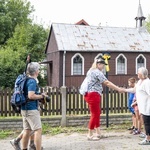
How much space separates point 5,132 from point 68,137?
181 centimetres

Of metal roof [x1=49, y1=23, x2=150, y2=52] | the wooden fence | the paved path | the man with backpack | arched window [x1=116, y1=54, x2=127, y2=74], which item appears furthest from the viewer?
arched window [x1=116, y1=54, x2=127, y2=74]

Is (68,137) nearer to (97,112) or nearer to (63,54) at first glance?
(97,112)

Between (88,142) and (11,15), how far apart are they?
117ft

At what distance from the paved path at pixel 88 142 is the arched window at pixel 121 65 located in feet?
61.9

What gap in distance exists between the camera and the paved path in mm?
6156

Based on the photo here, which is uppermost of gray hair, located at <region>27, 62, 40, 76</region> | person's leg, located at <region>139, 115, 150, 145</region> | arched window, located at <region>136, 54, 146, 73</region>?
arched window, located at <region>136, 54, 146, 73</region>

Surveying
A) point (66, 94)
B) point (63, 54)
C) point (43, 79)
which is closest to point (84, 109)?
point (66, 94)

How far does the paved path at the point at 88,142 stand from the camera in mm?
6156

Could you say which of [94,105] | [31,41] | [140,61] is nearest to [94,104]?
[94,105]

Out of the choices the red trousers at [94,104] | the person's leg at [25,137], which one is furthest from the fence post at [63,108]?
the person's leg at [25,137]

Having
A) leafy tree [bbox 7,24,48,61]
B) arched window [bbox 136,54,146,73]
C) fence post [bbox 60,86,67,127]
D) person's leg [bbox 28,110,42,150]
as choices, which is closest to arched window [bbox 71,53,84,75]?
arched window [bbox 136,54,146,73]

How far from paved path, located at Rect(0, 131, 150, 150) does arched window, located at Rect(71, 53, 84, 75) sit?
673 inches

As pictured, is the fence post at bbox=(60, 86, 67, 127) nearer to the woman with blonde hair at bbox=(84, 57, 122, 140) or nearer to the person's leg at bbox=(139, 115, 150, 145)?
the woman with blonde hair at bbox=(84, 57, 122, 140)

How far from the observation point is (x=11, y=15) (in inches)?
1565
